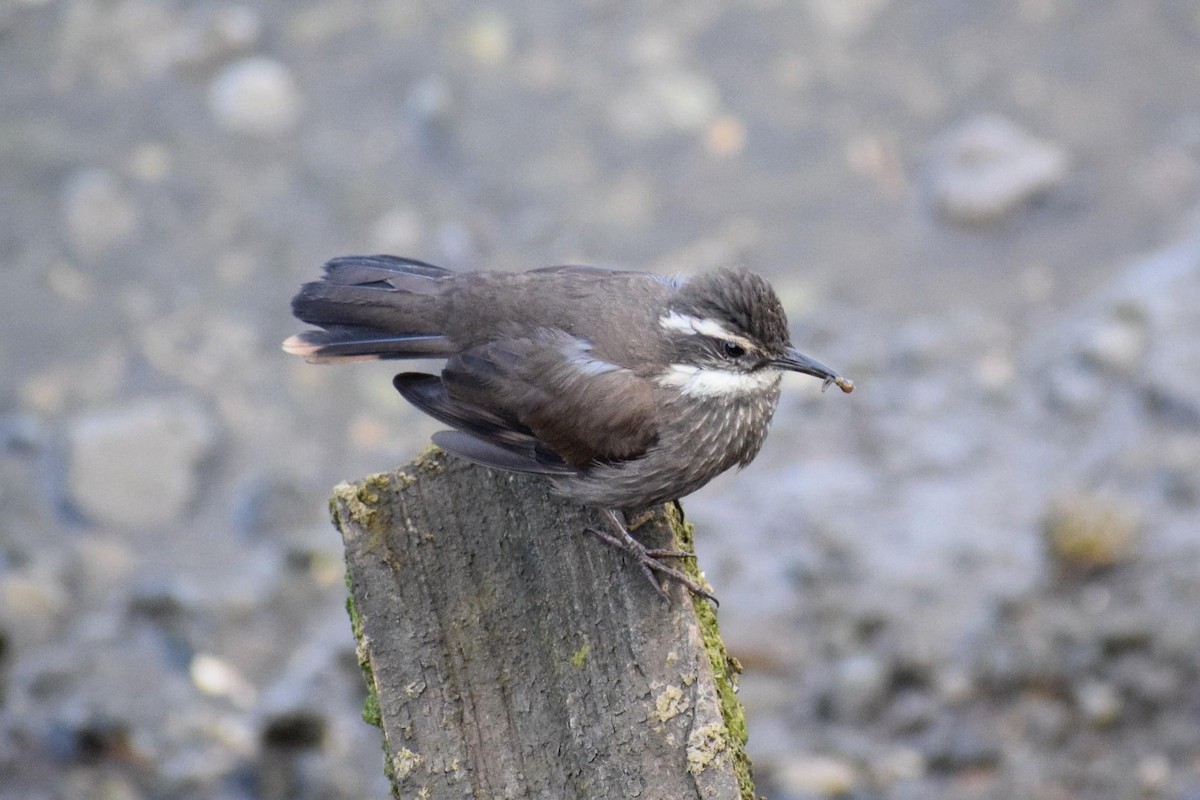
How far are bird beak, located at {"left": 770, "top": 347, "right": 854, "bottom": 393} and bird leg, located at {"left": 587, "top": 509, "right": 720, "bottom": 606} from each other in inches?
33.2

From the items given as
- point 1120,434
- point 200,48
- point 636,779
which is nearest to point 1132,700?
point 1120,434

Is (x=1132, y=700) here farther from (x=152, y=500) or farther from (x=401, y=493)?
(x=152, y=500)

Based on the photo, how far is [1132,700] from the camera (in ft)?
17.8

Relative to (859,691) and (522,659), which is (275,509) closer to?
(859,691)

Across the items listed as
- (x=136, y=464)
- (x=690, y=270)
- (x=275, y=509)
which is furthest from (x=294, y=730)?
(x=690, y=270)

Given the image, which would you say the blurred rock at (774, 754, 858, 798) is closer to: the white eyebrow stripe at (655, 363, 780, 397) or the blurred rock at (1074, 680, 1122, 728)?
the blurred rock at (1074, 680, 1122, 728)

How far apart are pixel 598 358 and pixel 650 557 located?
80 centimetres

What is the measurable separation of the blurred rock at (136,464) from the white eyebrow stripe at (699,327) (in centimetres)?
366

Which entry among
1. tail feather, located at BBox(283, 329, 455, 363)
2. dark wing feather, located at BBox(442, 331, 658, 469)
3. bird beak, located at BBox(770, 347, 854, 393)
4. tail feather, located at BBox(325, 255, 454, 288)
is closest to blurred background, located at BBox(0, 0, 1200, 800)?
bird beak, located at BBox(770, 347, 854, 393)

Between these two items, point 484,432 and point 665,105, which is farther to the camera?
point 665,105

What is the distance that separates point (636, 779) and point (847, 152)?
5.61m

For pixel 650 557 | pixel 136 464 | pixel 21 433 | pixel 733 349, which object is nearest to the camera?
pixel 650 557

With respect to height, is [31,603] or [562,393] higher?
[31,603]

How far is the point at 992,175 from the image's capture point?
755 centimetres
